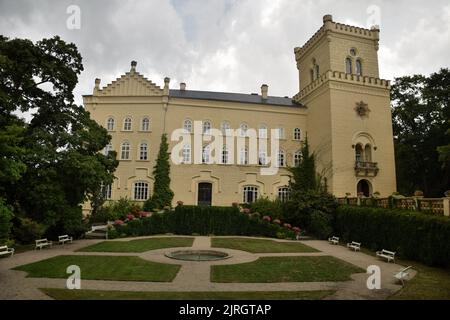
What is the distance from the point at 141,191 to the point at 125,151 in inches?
171

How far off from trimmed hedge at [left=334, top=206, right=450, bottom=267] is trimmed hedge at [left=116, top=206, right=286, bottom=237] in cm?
576

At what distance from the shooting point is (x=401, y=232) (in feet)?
51.9

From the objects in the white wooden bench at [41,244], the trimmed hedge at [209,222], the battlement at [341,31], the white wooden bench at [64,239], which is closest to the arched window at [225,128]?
the trimmed hedge at [209,222]

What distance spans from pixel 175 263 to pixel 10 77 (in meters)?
12.4

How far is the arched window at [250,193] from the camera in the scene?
105 feet

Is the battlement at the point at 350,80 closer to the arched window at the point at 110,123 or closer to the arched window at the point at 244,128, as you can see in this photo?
the arched window at the point at 244,128

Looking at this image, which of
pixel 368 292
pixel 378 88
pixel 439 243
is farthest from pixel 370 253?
pixel 378 88

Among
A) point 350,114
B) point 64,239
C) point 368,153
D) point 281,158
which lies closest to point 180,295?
point 64,239

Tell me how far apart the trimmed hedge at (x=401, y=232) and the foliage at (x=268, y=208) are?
191 inches

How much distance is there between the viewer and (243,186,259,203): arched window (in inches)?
1264

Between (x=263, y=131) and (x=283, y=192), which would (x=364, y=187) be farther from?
(x=263, y=131)
